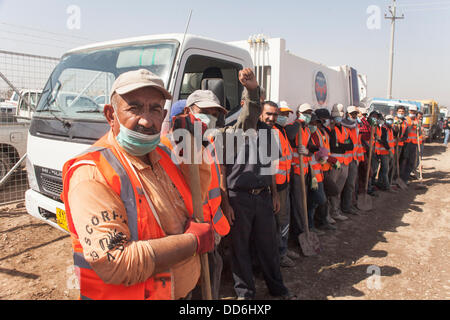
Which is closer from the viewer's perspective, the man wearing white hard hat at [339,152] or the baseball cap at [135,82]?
the baseball cap at [135,82]

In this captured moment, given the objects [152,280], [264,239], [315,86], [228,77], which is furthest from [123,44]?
[315,86]

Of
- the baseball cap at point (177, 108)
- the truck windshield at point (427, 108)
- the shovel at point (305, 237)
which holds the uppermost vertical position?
the truck windshield at point (427, 108)

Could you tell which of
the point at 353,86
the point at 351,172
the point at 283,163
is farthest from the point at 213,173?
the point at 353,86

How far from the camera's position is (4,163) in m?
6.48

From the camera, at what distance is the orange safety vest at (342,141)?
571 centimetres

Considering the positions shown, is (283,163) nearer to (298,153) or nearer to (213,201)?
(298,153)

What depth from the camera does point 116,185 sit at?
1.29 metres

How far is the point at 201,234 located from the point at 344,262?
3312 mm

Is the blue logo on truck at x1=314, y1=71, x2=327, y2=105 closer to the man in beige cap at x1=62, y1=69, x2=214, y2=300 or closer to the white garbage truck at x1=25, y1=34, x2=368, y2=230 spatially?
the white garbage truck at x1=25, y1=34, x2=368, y2=230

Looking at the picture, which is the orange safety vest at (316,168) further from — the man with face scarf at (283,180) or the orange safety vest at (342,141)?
the man with face scarf at (283,180)

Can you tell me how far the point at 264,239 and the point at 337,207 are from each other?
3314 mm

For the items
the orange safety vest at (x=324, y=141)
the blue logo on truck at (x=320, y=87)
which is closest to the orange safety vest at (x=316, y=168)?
the orange safety vest at (x=324, y=141)

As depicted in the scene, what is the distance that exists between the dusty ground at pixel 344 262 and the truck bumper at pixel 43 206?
0.71 meters

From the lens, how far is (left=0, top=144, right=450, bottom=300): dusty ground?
3.41 metres
